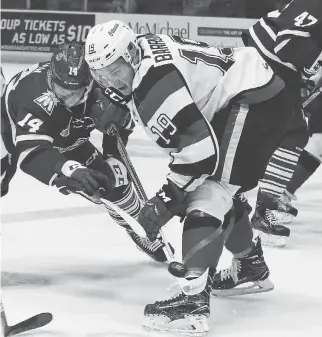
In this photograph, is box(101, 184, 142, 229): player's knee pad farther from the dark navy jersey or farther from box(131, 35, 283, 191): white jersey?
the dark navy jersey

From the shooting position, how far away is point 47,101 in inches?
95.7

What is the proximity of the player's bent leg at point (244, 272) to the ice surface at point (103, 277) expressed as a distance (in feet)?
0.11

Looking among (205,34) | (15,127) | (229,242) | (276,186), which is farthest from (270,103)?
(205,34)

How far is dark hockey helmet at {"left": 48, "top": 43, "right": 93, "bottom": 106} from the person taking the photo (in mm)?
2338

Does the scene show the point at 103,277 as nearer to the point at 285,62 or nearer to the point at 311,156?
the point at 285,62

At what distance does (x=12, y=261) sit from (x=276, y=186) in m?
1.06

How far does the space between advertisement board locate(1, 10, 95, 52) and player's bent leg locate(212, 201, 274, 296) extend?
21.0 ft

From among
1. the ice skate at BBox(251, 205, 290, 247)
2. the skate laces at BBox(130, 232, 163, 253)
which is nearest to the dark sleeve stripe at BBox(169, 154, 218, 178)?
the skate laces at BBox(130, 232, 163, 253)

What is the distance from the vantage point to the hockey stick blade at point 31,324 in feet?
6.86

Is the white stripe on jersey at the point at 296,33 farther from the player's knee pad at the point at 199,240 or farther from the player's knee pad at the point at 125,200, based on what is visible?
the player's knee pad at the point at 199,240

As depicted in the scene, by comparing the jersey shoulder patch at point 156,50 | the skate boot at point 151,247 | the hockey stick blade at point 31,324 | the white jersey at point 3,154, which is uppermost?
the jersey shoulder patch at point 156,50

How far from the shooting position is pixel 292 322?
2.27 m

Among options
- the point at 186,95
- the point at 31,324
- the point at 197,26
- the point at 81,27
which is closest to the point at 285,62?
the point at 186,95

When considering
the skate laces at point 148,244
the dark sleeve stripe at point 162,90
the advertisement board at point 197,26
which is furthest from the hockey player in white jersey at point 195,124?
the advertisement board at point 197,26
